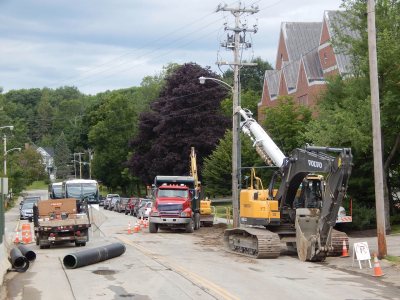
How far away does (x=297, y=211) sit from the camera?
69.1ft

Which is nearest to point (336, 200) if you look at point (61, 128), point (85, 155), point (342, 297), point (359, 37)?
point (342, 297)

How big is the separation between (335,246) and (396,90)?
9.71 meters

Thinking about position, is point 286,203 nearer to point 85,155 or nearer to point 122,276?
point 122,276

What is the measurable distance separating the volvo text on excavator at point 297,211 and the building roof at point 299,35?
5042 centimetres

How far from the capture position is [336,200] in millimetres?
18984

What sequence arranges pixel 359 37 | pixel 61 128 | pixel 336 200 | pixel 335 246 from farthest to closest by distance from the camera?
pixel 61 128, pixel 359 37, pixel 335 246, pixel 336 200

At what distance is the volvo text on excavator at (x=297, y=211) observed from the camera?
62.4ft

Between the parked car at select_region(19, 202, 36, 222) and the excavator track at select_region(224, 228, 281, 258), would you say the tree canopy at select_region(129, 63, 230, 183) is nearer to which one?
the parked car at select_region(19, 202, 36, 222)

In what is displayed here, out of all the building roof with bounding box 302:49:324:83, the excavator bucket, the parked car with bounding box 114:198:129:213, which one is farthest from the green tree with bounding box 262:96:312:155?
the excavator bucket

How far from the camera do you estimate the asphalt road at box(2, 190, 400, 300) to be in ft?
43.3

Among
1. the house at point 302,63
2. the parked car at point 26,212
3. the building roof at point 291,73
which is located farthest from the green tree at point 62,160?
the parked car at point 26,212

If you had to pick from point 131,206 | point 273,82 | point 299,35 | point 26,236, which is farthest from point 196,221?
point 299,35

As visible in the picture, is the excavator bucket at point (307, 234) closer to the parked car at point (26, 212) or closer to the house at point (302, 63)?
the house at point (302, 63)

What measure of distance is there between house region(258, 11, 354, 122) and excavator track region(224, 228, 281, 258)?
1110 inches
